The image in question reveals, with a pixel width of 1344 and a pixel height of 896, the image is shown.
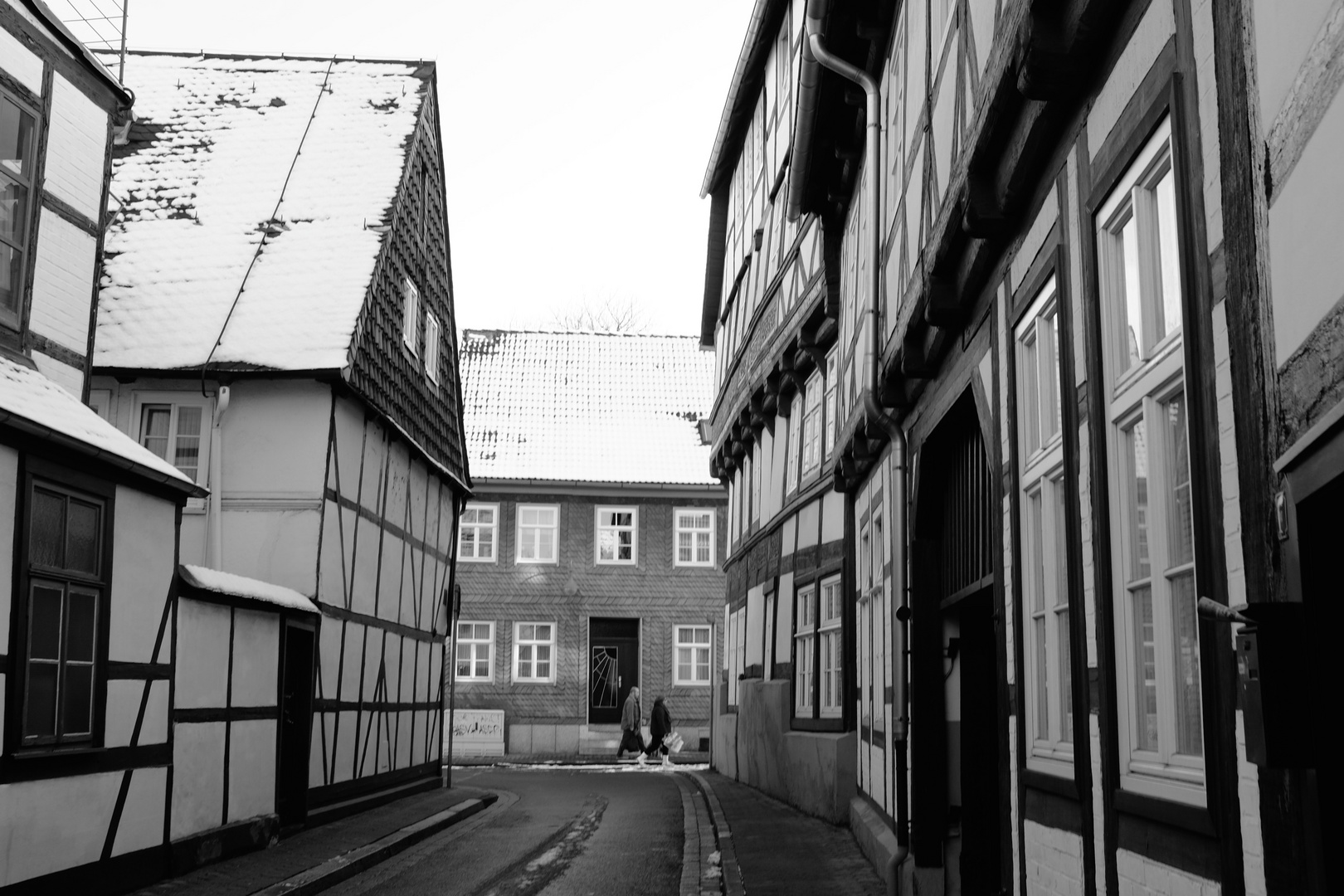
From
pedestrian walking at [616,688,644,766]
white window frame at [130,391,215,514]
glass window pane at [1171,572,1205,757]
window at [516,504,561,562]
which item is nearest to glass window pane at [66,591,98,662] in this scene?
white window frame at [130,391,215,514]

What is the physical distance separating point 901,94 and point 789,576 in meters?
9.29

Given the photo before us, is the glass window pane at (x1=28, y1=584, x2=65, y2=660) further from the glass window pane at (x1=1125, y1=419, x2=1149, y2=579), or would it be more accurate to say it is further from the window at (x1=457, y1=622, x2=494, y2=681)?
the window at (x1=457, y1=622, x2=494, y2=681)

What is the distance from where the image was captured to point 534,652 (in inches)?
1396

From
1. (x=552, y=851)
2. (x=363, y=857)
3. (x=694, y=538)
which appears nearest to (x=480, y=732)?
(x=694, y=538)

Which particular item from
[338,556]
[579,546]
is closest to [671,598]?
[579,546]

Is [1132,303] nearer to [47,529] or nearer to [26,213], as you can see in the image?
[47,529]

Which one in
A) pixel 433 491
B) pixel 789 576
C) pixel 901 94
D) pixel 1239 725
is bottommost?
pixel 1239 725

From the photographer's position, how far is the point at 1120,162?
461 centimetres

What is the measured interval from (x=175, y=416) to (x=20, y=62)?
19.9ft

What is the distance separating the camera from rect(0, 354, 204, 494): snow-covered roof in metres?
9.05

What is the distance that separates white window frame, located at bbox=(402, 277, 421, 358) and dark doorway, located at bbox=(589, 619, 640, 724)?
17015 mm

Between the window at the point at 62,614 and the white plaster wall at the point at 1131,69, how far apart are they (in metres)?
7.00

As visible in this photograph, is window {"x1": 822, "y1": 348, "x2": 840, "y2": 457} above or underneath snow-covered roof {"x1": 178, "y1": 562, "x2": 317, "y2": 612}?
above

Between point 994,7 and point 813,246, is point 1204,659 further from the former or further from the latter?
point 813,246
